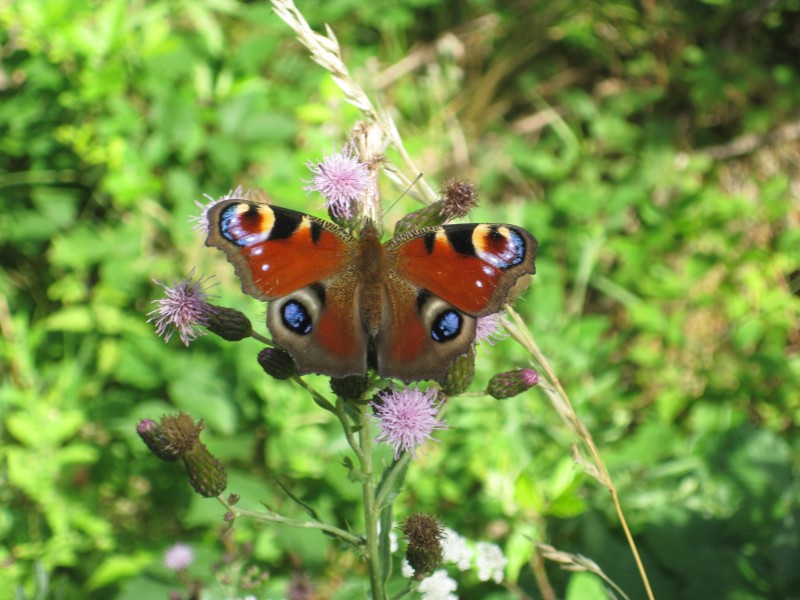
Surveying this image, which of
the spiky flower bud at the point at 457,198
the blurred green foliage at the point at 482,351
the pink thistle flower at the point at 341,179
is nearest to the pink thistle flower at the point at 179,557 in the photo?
the blurred green foliage at the point at 482,351

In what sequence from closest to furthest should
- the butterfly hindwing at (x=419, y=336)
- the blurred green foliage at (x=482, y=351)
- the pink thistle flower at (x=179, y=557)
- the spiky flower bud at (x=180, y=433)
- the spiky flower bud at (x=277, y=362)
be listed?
the butterfly hindwing at (x=419, y=336)
the spiky flower bud at (x=277, y=362)
the spiky flower bud at (x=180, y=433)
the pink thistle flower at (x=179, y=557)
the blurred green foliage at (x=482, y=351)

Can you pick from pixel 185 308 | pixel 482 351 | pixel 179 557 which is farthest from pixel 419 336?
pixel 179 557

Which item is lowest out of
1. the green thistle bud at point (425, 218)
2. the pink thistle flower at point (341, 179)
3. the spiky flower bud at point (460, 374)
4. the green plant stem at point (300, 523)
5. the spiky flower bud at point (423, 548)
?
the spiky flower bud at point (423, 548)

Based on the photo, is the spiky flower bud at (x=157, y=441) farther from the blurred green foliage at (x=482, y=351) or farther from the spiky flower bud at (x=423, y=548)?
the spiky flower bud at (x=423, y=548)

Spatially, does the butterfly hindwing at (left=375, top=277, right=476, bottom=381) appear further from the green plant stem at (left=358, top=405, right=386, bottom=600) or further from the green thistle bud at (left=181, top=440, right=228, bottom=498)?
the green thistle bud at (left=181, top=440, right=228, bottom=498)

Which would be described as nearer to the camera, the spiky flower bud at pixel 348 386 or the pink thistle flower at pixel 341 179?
the spiky flower bud at pixel 348 386

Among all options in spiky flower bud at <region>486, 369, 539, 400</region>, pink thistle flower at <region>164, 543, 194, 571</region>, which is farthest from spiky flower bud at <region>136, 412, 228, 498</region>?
pink thistle flower at <region>164, 543, 194, 571</region>

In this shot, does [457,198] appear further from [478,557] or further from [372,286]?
[478,557]
